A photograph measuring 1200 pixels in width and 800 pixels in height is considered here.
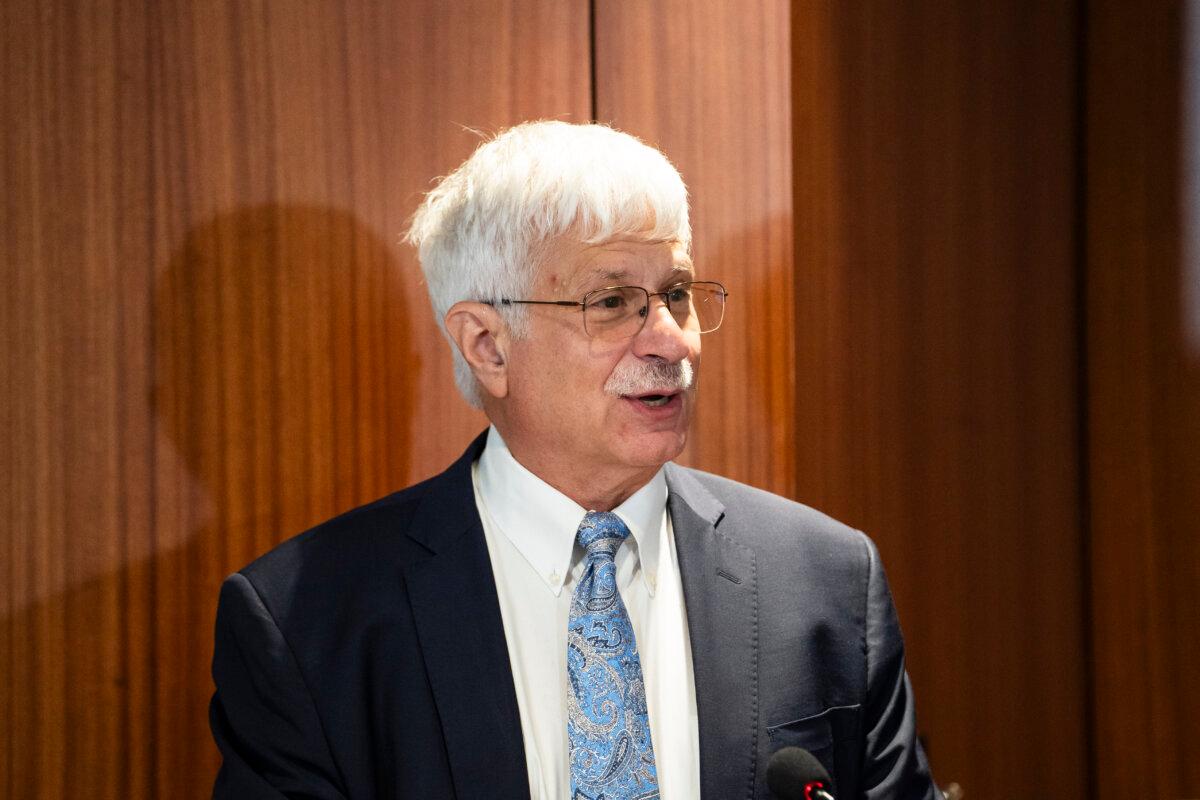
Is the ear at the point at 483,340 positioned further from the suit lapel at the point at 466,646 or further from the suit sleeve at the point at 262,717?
the suit sleeve at the point at 262,717

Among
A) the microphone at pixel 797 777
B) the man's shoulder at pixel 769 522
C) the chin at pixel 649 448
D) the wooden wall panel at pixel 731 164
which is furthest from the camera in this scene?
the wooden wall panel at pixel 731 164

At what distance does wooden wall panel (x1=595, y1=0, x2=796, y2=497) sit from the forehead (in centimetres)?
47

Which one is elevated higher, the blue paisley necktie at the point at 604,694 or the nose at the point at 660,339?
the nose at the point at 660,339

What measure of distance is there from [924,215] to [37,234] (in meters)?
1.67

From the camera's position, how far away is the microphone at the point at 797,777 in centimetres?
120

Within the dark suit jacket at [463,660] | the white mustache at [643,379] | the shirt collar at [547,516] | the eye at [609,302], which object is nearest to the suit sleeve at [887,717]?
the dark suit jacket at [463,660]

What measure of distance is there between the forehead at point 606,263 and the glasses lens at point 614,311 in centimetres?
2

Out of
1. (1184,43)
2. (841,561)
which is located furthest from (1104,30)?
(841,561)

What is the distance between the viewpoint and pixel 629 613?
1641 millimetres

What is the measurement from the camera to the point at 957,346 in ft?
8.23

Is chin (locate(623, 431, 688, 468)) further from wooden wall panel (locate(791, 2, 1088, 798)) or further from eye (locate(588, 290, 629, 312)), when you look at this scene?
Result: wooden wall panel (locate(791, 2, 1088, 798))

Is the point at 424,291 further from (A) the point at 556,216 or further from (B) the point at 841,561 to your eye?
(B) the point at 841,561

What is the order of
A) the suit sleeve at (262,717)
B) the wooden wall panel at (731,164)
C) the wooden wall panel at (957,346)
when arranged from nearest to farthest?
the suit sleeve at (262,717)
the wooden wall panel at (731,164)
the wooden wall panel at (957,346)

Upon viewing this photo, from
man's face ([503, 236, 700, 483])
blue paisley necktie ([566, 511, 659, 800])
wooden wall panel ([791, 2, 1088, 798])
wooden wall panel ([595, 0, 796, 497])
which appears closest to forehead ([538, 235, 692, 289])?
man's face ([503, 236, 700, 483])
